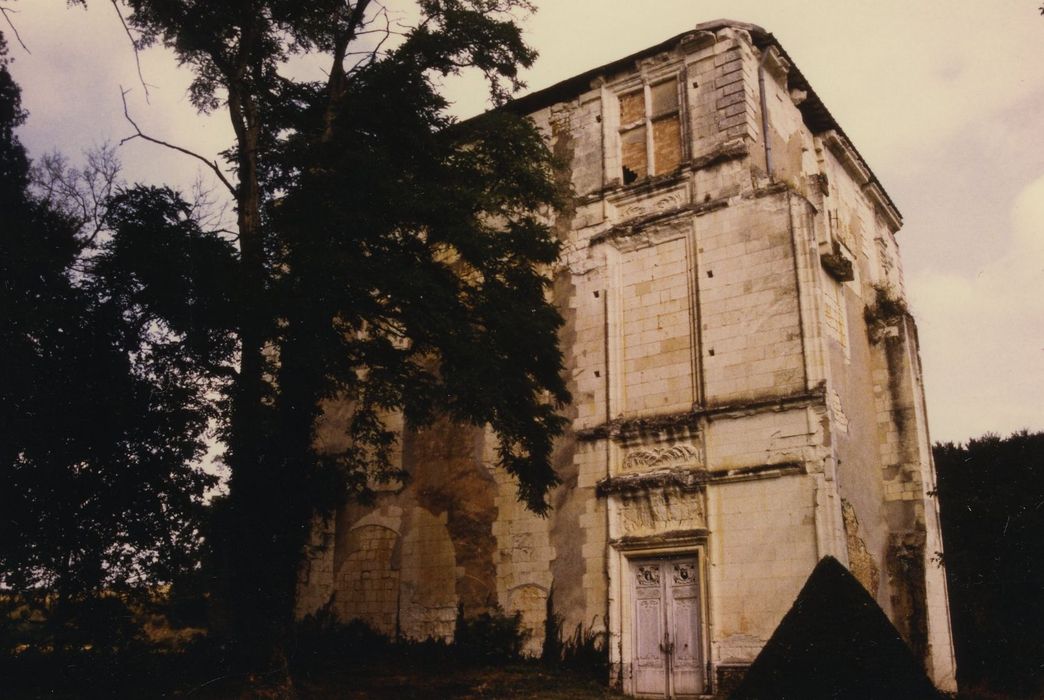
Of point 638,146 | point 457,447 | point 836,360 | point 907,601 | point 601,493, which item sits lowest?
point 907,601

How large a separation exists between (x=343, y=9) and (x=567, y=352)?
23.2ft

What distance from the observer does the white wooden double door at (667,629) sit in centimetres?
1355

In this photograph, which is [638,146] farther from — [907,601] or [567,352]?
[907,601]

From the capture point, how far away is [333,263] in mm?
10984

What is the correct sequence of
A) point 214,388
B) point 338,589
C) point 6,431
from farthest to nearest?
point 338,589 → point 214,388 → point 6,431

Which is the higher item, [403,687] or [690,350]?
[690,350]

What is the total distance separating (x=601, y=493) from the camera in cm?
1498

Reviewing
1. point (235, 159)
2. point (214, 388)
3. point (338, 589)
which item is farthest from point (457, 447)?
point (235, 159)

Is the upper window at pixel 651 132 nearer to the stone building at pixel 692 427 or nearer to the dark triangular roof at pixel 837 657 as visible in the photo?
the stone building at pixel 692 427

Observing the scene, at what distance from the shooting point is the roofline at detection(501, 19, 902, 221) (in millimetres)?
16280

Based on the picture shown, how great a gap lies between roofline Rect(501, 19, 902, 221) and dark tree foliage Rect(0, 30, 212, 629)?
8335 millimetres

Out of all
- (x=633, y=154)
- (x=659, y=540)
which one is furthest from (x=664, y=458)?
(x=633, y=154)

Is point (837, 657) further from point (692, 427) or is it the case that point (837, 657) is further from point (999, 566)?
point (999, 566)

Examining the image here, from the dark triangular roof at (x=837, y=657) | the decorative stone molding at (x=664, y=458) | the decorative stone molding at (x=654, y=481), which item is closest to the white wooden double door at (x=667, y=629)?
the decorative stone molding at (x=654, y=481)
